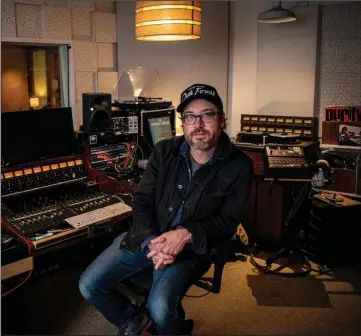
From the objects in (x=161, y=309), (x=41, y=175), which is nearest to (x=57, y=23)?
(x=41, y=175)

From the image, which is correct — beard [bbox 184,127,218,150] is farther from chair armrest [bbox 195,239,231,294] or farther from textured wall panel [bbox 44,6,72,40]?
textured wall panel [bbox 44,6,72,40]

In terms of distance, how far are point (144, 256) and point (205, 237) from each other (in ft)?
1.18

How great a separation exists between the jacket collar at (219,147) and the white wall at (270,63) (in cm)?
271

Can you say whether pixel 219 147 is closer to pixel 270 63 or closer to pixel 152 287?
pixel 152 287

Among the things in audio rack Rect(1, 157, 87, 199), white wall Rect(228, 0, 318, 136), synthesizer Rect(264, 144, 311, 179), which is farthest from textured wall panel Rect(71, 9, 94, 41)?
synthesizer Rect(264, 144, 311, 179)

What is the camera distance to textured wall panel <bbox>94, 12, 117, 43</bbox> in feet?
13.3

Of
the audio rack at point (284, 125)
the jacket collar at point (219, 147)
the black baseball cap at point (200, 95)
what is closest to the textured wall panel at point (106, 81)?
the audio rack at point (284, 125)

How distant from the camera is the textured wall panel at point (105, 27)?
13.3ft

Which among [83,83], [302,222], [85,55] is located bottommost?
[302,222]

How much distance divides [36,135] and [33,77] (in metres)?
1.43

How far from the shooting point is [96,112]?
10.0ft

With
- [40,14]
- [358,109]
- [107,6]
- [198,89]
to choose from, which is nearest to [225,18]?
[107,6]

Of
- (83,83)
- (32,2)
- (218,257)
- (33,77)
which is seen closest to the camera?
(218,257)

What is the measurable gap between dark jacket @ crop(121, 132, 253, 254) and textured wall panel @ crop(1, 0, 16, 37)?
2.03m
